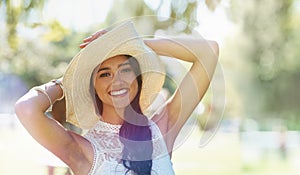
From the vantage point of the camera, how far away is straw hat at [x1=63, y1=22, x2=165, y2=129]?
3.41 ft

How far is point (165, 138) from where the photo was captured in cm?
110

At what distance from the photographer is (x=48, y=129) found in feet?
3.19

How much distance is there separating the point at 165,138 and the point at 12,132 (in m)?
4.31

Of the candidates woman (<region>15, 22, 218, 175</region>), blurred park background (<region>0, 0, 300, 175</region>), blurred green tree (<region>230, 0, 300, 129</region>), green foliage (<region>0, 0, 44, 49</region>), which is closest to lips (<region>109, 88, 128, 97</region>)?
woman (<region>15, 22, 218, 175</region>)

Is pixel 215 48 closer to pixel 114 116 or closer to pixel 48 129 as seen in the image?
pixel 114 116

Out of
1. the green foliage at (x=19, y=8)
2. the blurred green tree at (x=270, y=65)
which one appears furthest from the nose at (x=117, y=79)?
the blurred green tree at (x=270, y=65)

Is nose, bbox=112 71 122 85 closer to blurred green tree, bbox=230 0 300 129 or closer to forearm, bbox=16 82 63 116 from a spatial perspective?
forearm, bbox=16 82 63 116

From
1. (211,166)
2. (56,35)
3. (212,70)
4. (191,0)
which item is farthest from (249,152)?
(212,70)

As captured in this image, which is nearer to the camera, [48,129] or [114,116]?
[48,129]

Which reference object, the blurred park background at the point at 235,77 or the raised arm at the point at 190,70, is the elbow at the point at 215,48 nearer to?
the raised arm at the point at 190,70

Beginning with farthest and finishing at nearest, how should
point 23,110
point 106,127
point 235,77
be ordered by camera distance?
point 235,77
point 106,127
point 23,110

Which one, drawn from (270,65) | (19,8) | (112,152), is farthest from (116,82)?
(270,65)

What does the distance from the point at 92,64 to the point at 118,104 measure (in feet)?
0.31

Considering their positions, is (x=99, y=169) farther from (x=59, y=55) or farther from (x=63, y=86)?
(x=59, y=55)
